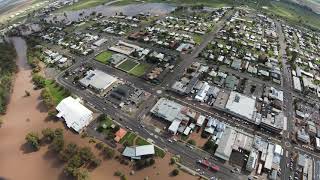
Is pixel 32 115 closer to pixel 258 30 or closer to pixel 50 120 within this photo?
pixel 50 120

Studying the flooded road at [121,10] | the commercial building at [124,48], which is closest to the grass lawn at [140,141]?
the commercial building at [124,48]

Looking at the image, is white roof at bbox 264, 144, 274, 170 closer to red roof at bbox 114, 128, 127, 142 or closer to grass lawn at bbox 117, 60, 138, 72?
red roof at bbox 114, 128, 127, 142

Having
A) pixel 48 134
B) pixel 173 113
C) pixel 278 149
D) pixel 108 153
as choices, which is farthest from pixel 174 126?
pixel 48 134

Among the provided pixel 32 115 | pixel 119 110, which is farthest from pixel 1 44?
pixel 119 110

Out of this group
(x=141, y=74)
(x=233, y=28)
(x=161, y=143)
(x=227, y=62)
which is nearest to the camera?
(x=161, y=143)

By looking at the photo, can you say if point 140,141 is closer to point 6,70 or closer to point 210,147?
point 210,147
